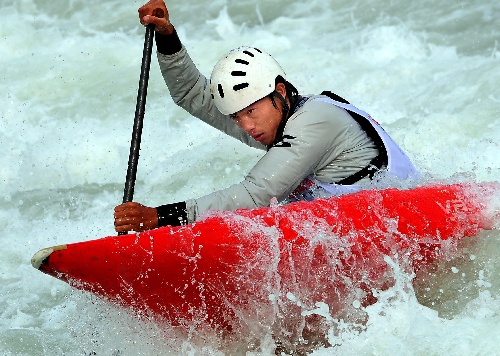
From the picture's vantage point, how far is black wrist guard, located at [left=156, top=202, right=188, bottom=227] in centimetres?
376

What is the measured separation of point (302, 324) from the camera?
3.94m

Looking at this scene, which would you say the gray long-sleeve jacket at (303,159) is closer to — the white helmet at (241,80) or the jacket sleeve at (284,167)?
the jacket sleeve at (284,167)

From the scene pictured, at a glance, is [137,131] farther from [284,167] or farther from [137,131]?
[284,167]

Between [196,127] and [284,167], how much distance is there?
12.7ft

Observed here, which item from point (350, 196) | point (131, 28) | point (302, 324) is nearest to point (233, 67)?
point (350, 196)

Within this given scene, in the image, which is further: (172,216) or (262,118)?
(262,118)

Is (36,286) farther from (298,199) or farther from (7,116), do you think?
(7,116)

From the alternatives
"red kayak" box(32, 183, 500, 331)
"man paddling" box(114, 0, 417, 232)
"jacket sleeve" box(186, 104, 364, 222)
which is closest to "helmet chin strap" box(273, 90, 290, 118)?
"man paddling" box(114, 0, 417, 232)

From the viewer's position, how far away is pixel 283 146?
12.6ft

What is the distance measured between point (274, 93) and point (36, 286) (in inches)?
92.0

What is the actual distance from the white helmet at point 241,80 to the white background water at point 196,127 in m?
1.02

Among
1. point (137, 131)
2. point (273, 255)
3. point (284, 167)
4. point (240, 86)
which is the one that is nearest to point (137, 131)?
point (137, 131)

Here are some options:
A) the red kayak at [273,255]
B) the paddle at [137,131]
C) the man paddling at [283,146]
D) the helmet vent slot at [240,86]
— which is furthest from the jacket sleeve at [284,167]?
the paddle at [137,131]

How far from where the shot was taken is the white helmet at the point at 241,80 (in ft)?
13.0
